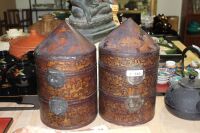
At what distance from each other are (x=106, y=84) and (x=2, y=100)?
42 centimetres

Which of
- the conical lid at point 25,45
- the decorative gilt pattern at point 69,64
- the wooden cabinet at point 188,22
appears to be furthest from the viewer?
the wooden cabinet at point 188,22

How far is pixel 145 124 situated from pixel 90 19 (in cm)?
50

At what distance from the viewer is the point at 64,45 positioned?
2.50 ft

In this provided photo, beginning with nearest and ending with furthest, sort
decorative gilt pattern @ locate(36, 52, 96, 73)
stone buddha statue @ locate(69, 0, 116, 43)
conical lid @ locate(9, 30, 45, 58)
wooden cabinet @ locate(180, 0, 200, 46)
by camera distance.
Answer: decorative gilt pattern @ locate(36, 52, 96, 73)
conical lid @ locate(9, 30, 45, 58)
stone buddha statue @ locate(69, 0, 116, 43)
wooden cabinet @ locate(180, 0, 200, 46)

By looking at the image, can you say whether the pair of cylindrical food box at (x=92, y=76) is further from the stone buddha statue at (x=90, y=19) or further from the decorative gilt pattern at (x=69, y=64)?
the stone buddha statue at (x=90, y=19)

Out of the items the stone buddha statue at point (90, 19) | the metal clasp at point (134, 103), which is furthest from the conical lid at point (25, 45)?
the metal clasp at point (134, 103)

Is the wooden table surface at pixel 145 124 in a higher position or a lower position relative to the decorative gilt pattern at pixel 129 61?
lower

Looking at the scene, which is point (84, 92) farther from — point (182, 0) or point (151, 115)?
point (182, 0)

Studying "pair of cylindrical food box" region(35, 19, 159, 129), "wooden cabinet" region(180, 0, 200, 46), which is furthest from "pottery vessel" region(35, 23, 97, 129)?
"wooden cabinet" region(180, 0, 200, 46)

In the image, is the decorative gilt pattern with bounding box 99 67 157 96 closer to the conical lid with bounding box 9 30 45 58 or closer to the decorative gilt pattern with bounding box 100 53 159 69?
the decorative gilt pattern with bounding box 100 53 159 69

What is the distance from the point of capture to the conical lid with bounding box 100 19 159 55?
76 cm

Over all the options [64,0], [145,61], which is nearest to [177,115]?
[145,61]

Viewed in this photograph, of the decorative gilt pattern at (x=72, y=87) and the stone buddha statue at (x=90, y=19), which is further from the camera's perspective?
the stone buddha statue at (x=90, y=19)

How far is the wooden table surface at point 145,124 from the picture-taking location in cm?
81
